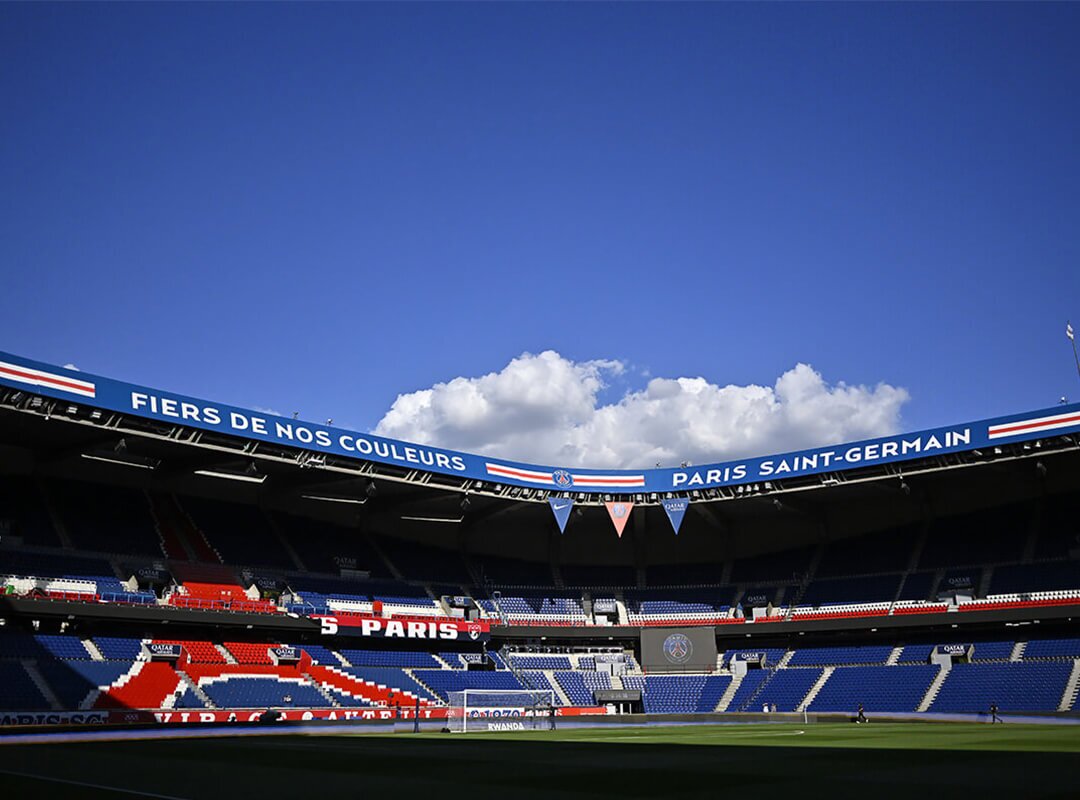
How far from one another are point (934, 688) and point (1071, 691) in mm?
7529

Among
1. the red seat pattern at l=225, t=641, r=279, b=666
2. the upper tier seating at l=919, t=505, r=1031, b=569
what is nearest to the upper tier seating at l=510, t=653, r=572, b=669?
the red seat pattern at l=225, t=641, r=279, b=666

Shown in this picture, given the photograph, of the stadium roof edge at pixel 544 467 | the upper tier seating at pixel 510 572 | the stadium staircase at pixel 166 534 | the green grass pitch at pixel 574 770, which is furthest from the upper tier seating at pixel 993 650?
the stadium staircase at pixel 166 534

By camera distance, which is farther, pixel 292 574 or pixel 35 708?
pixel 292 574

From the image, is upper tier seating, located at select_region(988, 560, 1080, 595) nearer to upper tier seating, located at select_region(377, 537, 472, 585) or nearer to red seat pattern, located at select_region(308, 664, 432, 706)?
upper tier seating, located at select_region(377, 537, 472, 585)

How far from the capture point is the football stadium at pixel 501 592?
44156mm

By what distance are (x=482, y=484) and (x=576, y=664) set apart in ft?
54.8

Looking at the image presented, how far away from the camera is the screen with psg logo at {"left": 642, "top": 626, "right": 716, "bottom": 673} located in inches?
2645

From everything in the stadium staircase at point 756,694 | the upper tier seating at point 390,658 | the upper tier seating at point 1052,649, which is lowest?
the stadium staircase at point 756,694

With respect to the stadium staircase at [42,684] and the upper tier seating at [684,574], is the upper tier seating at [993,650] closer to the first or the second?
the upper tier seating at [684,574]

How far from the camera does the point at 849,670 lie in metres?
60.7

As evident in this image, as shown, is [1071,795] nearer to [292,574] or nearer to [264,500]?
[292,574]

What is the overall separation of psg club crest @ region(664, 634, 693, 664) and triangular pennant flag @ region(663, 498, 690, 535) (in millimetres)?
9116

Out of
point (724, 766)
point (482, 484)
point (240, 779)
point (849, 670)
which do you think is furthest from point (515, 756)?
point (849, 670)

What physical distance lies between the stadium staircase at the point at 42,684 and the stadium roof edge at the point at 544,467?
41.7ft
